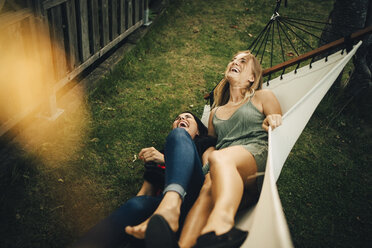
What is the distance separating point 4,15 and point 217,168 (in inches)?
70.2

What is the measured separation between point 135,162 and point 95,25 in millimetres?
1658

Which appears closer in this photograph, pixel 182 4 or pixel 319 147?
pixel 319 147

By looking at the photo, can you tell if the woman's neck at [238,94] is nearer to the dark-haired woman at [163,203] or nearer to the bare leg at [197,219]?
the dark-haired woman at [163,203]

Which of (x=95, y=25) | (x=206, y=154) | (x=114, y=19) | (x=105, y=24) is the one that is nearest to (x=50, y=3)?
(x=95, y=25)

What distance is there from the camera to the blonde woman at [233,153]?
4.12ft

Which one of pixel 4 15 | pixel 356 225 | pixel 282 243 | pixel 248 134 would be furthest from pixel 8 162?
pixel 356 225

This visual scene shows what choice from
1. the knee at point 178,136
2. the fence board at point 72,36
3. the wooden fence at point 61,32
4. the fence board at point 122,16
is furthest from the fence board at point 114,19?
the knee at point 178,136

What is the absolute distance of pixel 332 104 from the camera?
10.5 feet

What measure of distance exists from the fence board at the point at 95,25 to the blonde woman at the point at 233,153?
162 cm

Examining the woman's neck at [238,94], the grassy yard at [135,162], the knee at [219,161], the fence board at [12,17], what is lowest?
the grassy yard at [135,162]

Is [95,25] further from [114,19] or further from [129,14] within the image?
[129,14]

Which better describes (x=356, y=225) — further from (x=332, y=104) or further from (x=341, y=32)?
(x=341, y=32)

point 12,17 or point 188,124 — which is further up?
point 12,17

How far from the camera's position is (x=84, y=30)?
3.00 m
